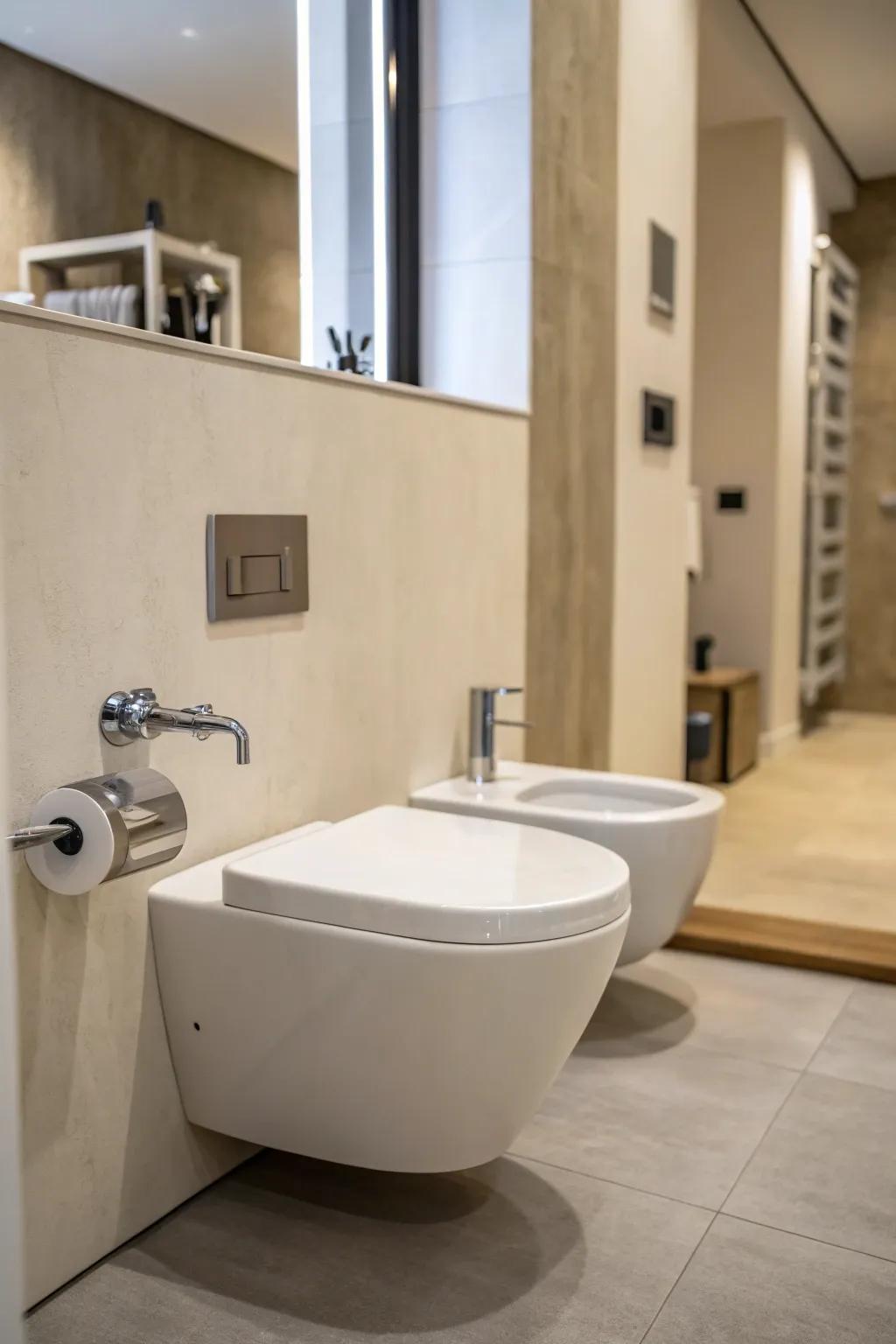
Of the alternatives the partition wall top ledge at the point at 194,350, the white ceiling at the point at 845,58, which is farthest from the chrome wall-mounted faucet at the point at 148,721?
the white ceiling at the point at 845,58

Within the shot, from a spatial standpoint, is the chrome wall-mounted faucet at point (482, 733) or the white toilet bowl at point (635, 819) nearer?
the white toilet bowl at point (635, 819)

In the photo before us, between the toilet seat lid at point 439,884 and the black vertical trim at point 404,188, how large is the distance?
129 centimetres

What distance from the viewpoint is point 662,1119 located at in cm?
190

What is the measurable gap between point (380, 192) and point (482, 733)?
3.72 ft

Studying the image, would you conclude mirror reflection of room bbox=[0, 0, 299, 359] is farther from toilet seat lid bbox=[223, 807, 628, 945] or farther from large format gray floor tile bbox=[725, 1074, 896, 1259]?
large format gray floor tile bbox=[725, 1074, 896, 1259]

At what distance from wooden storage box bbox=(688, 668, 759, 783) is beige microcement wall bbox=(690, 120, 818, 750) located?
418mm

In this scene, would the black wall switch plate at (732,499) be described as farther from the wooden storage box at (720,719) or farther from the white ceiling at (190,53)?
the white ceiling at (190,53)

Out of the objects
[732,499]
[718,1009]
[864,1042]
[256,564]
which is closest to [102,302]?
[256,564]


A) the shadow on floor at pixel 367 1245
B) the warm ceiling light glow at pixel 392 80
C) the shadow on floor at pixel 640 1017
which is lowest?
the shadow on floor at pixel 367 1245

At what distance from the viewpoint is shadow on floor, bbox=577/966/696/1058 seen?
2.15 metres

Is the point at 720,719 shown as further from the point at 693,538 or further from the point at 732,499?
the point at 732,499

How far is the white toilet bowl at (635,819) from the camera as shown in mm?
2078

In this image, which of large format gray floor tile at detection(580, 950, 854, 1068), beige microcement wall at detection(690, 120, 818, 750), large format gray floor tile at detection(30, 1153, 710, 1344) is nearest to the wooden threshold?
large format gray floor tile at detection(580, 950, 854, 1068)

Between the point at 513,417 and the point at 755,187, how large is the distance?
253cm
